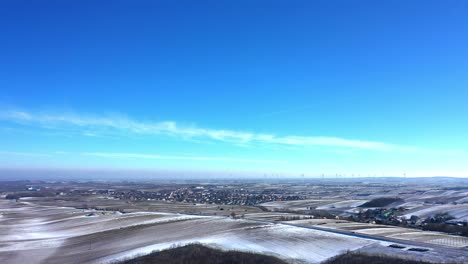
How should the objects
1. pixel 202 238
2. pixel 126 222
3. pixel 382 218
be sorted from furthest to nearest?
pixel 382 218 → pixel 126 222 → pixel 202 238

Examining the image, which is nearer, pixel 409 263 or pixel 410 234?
pixel 409 263

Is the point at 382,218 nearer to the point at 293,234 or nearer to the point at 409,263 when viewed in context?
the point at 293,234

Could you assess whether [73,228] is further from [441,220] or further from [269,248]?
[441,220]

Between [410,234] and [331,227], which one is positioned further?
[331,227]

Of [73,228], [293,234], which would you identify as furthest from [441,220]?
[73,228]

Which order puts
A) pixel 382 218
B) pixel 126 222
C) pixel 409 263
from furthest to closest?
pixel 382 218 < pixel 126 222 < pixel 409 263

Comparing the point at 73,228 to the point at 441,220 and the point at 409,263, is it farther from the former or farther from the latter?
the point at 441,220

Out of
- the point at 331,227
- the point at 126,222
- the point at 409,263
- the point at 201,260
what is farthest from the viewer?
the point at 126,222

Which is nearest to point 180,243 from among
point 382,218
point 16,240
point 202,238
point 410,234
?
point 202,238

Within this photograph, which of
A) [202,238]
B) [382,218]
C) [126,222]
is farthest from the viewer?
[382,218]
